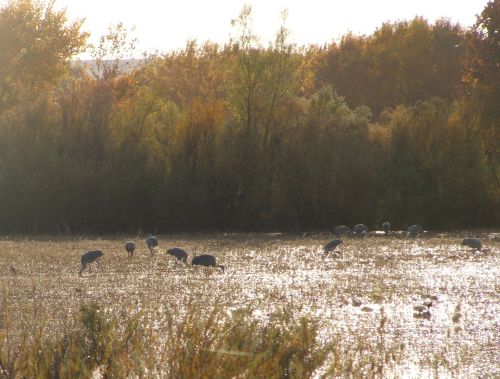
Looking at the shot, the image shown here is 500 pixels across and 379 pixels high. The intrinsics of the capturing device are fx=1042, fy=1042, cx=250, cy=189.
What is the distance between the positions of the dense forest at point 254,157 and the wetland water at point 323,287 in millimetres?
6737

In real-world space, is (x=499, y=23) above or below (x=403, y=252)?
above

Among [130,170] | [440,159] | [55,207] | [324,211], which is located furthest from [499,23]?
[55,207]

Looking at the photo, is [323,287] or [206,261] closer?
[323,287]

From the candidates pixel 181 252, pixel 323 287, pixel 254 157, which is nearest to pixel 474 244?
pixel 181 252

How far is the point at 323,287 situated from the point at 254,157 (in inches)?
661

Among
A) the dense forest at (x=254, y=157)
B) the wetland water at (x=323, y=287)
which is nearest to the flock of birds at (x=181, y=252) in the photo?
the wetland water at (x=323, y=287)

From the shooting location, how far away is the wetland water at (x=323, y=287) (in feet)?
32.1

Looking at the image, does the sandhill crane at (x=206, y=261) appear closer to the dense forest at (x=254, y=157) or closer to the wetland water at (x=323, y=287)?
the wetland water at (x=323, y=287)

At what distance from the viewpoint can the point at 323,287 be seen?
13859 millimetres

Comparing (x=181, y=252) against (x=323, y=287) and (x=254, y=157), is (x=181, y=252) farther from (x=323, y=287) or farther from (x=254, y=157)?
(x=254, y=157)

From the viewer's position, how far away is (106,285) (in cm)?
1391

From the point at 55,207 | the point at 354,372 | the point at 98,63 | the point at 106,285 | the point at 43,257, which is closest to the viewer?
the point at 354,372

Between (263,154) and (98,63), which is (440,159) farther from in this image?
(98,63)

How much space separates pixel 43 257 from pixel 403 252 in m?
6.77
